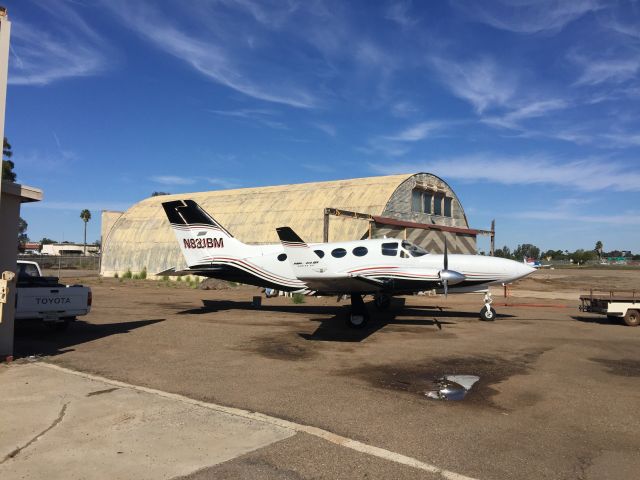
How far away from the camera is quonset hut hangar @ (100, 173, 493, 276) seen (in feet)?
99.0

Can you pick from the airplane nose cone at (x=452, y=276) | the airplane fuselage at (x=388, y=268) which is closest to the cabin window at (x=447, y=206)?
the airplane fuselage at (x=388, y=268)

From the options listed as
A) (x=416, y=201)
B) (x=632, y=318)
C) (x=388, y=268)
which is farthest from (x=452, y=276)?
(x=416, y=201)

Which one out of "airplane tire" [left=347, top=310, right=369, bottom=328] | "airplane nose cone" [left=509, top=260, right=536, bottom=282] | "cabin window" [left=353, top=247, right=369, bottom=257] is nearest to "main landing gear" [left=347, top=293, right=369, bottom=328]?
"airplane tire" [left=347, top=310, right=369, bottom=328]

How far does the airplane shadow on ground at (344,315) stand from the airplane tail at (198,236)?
2.46 meters

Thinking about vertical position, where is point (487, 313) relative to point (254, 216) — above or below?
below

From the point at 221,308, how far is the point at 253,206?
18069 mm

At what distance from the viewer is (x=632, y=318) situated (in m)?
15.8

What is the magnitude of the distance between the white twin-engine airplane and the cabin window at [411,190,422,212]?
47.4 ft

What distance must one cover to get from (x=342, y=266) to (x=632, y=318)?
10.2 m

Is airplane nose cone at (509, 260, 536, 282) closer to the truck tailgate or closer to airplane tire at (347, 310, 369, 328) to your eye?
airplane tire at (347, 310, 369, 328)

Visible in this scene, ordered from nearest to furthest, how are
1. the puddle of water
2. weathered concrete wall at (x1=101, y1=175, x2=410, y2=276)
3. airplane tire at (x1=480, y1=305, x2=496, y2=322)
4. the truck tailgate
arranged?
the puddle of water, the truck tailgate, airplane tire at (x1=480, y1=305, x2=496, y2=322), weathered concrete wall at (x1=101, y1=175, x2=410, y2=276)

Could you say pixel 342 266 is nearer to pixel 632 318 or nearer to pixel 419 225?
pixel 632 318

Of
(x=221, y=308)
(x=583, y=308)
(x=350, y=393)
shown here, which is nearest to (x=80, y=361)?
(x=350, y=393)

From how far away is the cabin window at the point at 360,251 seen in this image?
16392 mm
